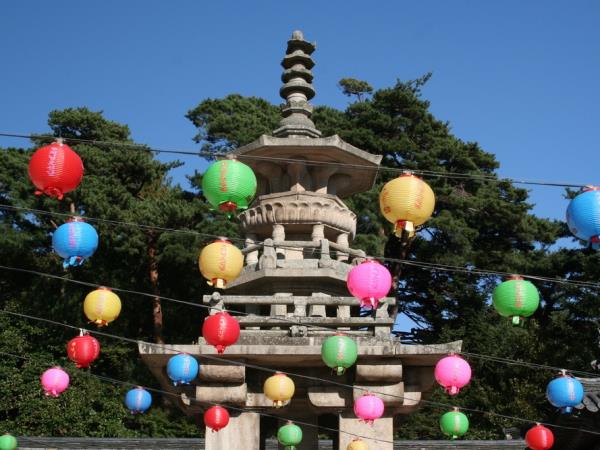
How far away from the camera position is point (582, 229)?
8.00m

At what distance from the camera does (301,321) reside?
37.7ft

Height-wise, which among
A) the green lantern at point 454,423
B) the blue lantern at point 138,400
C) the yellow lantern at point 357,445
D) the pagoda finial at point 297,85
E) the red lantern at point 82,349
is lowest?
the yellow lantern at point 357,445

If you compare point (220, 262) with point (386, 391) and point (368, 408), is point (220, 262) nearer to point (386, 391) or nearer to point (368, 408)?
point (368, 408)

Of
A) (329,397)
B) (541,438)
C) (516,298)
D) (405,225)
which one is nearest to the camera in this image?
(405,225)

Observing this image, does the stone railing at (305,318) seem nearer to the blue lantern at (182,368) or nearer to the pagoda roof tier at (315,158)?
the blue lantern at (182,368)

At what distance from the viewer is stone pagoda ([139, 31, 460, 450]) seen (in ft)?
37.0

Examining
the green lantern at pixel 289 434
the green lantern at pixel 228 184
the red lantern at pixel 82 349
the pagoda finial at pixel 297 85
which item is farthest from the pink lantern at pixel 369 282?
the pagoda finial at pixel 297 85

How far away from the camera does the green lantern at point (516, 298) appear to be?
1006cm

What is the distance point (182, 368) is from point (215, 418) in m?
0.88

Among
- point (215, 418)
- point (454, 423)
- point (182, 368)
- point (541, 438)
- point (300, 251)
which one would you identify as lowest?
point (541, 438)

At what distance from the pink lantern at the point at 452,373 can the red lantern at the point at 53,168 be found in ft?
19.0

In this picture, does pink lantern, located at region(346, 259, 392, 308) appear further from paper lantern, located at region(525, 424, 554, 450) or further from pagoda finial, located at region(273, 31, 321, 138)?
pagoda finial, located at region(273, 31, 321, 138)

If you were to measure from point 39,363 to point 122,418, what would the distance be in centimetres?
353

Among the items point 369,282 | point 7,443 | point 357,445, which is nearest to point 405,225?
point 369,282
